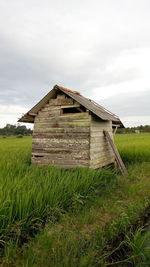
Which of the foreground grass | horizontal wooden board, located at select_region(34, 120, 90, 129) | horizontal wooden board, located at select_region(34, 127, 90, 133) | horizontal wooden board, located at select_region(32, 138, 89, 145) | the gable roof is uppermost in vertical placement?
the gable roof

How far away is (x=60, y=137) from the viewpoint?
7609 millimetres

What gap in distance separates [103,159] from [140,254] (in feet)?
18.5

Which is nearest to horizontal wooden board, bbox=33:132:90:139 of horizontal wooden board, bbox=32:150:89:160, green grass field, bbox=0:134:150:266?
horizontal wooden board, bbox=32:150:89:160

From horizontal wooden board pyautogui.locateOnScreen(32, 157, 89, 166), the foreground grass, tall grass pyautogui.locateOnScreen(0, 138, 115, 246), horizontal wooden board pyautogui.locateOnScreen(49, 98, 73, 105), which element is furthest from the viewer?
horizontal wooden board pyautogui.locateOnScreen(49, 98, 73, 105)

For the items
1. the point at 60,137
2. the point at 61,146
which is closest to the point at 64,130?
the point at 60,137

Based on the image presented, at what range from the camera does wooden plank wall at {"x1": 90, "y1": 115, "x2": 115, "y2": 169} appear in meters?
7.15

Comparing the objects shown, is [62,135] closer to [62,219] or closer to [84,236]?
[62,219]

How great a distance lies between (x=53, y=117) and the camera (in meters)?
7.86

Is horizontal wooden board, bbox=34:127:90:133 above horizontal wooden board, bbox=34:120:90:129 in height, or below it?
below

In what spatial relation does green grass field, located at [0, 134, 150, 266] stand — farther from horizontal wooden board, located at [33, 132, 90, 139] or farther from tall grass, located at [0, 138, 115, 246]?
horizontal wooden board, located at [33, 132, 90, 139]

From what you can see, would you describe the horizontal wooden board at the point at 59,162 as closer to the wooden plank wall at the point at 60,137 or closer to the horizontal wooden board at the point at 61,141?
the wooden plank wall at the point at 60,137

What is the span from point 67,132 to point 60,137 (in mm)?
389

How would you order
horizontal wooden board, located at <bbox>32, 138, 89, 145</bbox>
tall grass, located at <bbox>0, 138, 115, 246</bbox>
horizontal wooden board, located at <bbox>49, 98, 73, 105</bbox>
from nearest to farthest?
tall grass, located at <bbox>0, 138, 115, 246</bbox>, horizontal wooden board, located at <bbox>32, 138, 89, 145</bbox>, horizontal wooden board, located at <bbox>49, 98, 73, 105</bbox>

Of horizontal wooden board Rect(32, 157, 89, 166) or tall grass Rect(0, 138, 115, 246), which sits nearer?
tall grass Rect(0, 138, 115, 246)
